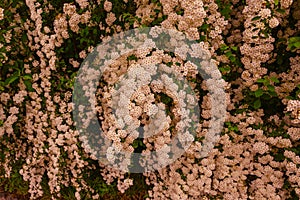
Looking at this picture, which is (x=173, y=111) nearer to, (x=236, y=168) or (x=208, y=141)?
(x=208, y=141)

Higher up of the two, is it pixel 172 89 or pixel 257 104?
pixel 172 89

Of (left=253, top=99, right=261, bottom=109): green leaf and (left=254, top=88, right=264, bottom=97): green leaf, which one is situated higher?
(left=254, top=88, right=264, bottom=97): green leaf

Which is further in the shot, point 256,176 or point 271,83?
point 256,176

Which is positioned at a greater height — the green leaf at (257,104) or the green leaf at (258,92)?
the green leaf at (258,92)

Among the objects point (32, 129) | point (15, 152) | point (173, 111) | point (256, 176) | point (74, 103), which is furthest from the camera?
point (15, 152)

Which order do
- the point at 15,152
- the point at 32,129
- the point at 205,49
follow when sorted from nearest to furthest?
the point at 205,49
the point at 32,129
the point at 15,152

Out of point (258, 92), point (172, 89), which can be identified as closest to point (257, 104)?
point (258, 92)

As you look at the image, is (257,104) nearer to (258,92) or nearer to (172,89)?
(258,92)

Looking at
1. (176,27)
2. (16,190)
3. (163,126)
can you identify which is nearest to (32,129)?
(16,190)
